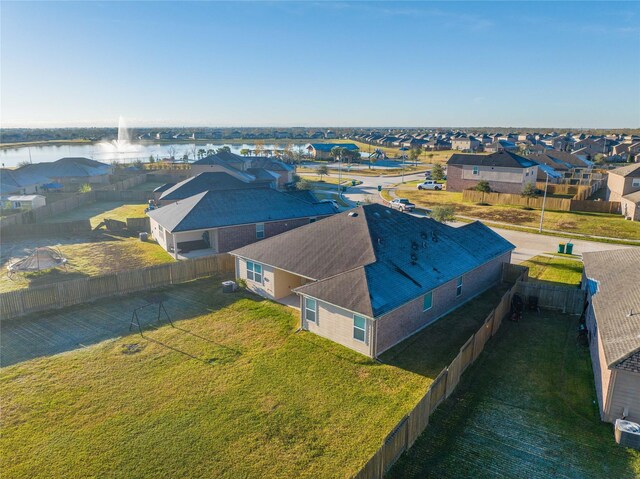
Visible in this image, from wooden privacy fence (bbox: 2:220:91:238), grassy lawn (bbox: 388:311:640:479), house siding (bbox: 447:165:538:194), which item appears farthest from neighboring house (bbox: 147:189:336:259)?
house siding (bbox: 447:165:538:194)

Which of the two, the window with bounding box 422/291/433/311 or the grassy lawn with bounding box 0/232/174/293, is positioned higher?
the window with bounding box 422/291/433/311

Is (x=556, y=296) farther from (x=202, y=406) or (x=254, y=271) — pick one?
(x=202, y=406)

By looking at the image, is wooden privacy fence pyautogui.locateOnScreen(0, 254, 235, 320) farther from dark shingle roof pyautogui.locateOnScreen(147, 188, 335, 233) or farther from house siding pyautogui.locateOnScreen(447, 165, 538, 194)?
house siding pyautogui.locateOnScreen(447, 165, 538, 194)

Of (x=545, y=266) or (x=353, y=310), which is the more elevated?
(x=353, y=310)

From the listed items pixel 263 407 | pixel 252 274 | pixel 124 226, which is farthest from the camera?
pixel 124 226

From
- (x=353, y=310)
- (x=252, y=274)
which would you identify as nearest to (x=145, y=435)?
(x=353, y=310)

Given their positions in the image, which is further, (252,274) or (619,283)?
(252,274)

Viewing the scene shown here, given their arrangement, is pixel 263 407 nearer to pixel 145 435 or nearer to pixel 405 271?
pixel 145 435
